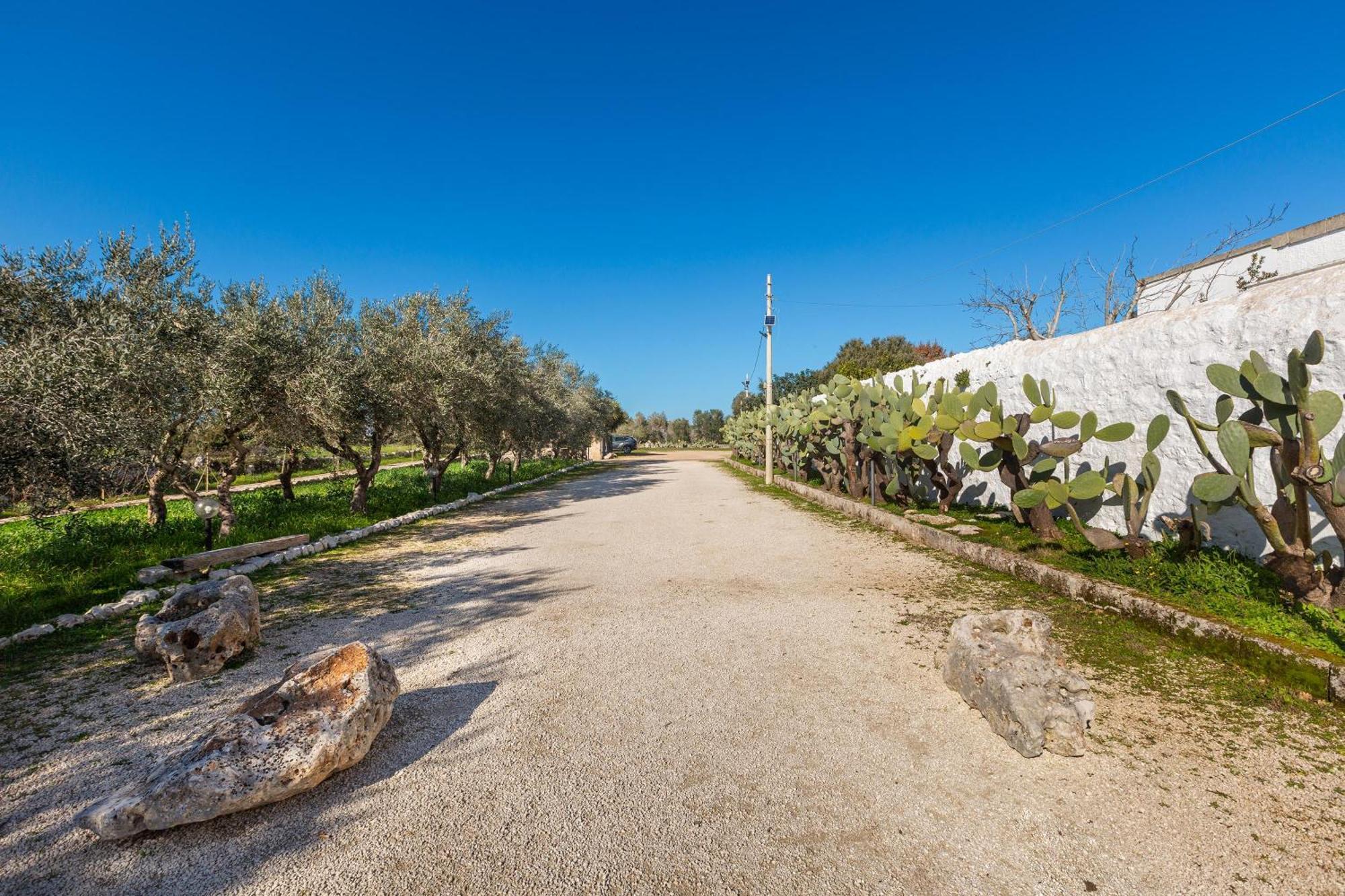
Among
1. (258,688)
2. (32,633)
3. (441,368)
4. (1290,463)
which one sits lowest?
(258,688)

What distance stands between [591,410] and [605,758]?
101ft

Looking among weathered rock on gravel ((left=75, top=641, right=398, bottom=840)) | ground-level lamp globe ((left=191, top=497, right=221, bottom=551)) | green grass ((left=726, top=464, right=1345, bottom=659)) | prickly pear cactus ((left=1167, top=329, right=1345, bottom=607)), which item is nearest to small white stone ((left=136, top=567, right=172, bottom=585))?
ground-level lamp globe ((left=191, top=497, right=221, bottom=551))

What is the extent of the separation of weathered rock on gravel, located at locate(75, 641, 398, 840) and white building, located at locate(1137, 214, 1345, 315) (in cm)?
1603

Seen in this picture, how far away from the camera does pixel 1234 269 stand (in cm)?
1464

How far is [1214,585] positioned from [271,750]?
23.1ft

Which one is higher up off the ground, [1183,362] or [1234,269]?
[1234,269]

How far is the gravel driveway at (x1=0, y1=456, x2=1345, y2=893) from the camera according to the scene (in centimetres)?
229

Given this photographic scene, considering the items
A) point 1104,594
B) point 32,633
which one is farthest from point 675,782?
point 32,633

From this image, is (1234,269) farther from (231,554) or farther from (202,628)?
(231,554)

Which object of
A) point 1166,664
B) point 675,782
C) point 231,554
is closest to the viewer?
point 675,782

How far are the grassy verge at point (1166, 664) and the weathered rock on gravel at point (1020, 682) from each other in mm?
619

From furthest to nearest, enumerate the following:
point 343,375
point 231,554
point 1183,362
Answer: point 343,375 → point 231,554 → point 1183,362

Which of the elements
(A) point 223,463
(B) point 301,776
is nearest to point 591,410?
(A) point 223,463

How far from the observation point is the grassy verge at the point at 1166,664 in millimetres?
3438
